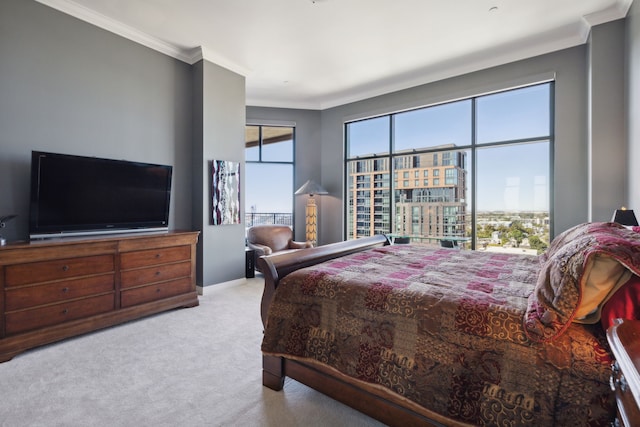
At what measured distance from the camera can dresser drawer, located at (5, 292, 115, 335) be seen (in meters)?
2.40

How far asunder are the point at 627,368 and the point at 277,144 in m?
6.01

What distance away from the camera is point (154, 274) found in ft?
10.8

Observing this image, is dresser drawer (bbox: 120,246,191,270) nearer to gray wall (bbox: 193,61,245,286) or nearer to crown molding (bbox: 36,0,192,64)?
gray wall (bbox: 193,61,245,286)

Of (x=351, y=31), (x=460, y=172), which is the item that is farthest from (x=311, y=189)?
(x=351, y=31)

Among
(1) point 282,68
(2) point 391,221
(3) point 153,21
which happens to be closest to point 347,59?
(1) point 282,68

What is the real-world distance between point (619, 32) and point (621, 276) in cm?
383

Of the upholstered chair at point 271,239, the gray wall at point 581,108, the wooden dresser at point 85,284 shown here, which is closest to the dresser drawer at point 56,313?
the wooden dresser at point 85,284

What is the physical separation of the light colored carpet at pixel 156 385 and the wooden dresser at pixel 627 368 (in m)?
1.21

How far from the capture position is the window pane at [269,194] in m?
5.93

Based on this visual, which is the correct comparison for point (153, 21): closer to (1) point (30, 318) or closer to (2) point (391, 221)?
(1) point (30, 318)

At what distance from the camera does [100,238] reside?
114 inches

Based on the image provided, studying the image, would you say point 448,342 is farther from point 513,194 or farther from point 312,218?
point 312,218

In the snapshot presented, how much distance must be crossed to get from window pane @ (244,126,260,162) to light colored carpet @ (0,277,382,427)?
3760 mm

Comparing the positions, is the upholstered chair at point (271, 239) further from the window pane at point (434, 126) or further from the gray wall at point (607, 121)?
the gray wall at point (607, 121)
